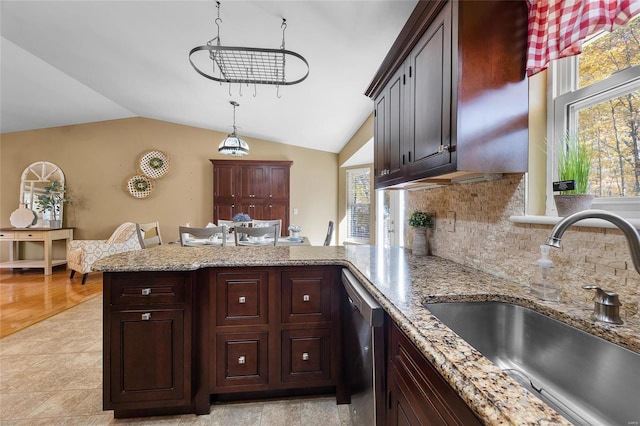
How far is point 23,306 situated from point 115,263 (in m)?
3.26

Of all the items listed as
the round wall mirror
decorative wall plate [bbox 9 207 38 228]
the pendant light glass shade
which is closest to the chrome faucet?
the pendant light glass shade

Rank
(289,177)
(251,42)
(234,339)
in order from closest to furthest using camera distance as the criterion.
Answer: (234,339), (251,42), (289,177)

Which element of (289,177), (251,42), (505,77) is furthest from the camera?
(289,177)

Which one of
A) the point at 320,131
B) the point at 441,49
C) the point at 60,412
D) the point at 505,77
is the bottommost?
the point at 60,412

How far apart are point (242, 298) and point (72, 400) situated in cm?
135

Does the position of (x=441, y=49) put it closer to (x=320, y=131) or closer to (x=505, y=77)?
(x=505, y=77)

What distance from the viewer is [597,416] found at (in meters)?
0.78

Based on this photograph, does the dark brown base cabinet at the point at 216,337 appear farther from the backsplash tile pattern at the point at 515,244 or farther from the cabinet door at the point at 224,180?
the cabinet door at the point at 224,180

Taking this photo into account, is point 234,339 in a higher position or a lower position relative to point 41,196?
lower

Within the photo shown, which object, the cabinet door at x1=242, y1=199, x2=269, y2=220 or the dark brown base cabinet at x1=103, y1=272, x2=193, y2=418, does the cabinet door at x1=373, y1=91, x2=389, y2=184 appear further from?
the cabinet door at x1=242, y1=199, x2=269, y2=220

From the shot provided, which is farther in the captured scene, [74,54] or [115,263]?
[74,54]

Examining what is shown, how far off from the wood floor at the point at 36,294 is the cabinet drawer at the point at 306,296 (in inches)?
121

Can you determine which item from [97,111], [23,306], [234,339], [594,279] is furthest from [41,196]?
[594,279]

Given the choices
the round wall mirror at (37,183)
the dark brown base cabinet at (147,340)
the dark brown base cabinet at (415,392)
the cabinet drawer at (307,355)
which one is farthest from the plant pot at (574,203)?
the round wall mirror at (37,183)
